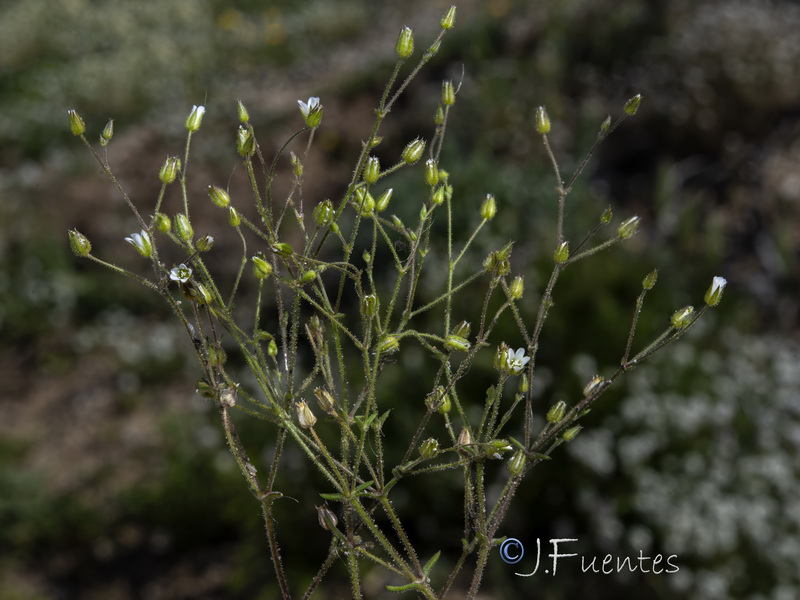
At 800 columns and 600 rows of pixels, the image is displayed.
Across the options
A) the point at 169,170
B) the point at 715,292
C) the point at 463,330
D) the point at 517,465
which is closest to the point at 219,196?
the point at 169,170

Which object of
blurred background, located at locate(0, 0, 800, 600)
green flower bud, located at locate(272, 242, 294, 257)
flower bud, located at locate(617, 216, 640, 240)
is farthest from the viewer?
blurred background, located at locate(0, 0, 800, 600)

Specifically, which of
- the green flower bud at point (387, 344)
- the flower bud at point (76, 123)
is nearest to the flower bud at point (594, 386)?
the green flower bud at point (387, 344)

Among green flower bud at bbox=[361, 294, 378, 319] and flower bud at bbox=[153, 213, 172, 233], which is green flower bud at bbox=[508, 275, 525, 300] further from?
flower bud at bbox=[153, 213, 172, 233]

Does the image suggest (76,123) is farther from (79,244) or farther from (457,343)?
(457,343)

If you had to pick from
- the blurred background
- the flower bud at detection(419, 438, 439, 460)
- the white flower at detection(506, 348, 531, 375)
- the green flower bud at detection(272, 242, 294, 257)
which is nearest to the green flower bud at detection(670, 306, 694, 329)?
the white flower at detection(506, 348, 531, 375)

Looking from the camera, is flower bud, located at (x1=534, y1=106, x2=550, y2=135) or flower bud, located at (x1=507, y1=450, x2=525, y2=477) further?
flower bud, located at (x1=534, y1=106, x2=550, y2=135)

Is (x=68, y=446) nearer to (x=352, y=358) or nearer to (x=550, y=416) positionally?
(x=352, y=358)
